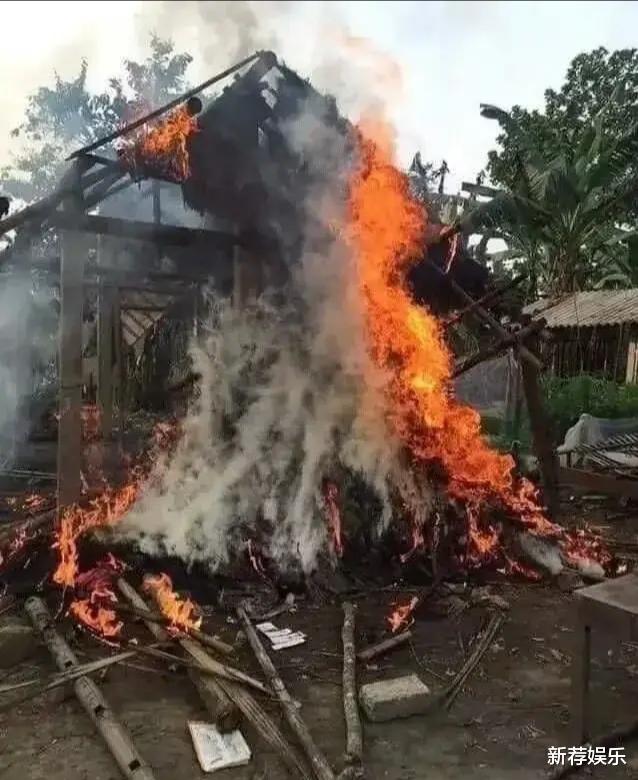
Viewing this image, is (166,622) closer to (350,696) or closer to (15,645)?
(15,645)

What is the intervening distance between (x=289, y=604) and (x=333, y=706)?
76.6 inches

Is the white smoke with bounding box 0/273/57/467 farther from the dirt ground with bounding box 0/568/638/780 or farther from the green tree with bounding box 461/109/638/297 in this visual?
the dirt ground with bounding box 0/568/638/780

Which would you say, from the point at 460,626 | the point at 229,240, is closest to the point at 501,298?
the point at 229,240

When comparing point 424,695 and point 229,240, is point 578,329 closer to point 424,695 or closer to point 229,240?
point 229,240

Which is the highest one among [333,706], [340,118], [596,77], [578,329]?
[596,77]

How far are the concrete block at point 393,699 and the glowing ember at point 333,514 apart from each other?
269cm

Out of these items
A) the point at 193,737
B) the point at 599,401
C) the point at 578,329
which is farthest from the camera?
the point at 578,329

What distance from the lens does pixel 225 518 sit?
306 inches

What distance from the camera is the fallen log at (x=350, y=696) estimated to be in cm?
447

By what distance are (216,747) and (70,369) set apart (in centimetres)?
410

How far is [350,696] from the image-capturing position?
5.09 m

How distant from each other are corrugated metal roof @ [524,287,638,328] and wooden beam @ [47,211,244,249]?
37.2ft

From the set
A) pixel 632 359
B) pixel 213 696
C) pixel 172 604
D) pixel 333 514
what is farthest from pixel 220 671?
pixel 632 359

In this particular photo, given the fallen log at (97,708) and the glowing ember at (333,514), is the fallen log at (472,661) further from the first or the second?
the fallen log at (97,708)
